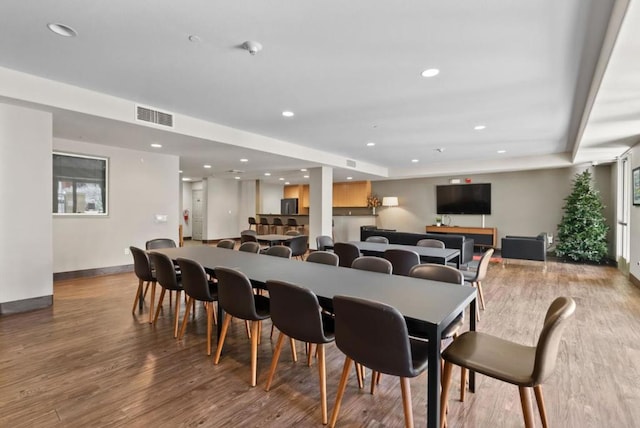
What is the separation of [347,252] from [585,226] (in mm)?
6475

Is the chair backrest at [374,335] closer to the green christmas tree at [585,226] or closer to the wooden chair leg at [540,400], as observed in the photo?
the wooden chair leg at [540,400]

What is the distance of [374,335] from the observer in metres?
1.60

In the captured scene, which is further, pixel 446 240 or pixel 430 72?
pixel 446 240

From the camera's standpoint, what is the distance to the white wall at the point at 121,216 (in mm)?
5559

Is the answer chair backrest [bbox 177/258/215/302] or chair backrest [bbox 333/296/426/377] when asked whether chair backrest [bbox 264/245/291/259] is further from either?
chair backrest [bbox 333/296/426/377]

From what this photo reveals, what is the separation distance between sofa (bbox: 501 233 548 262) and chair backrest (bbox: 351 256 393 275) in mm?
5832

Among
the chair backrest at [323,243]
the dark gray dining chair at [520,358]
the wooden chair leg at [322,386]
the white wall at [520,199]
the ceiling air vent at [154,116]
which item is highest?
the ceiling air vent at [154,116]

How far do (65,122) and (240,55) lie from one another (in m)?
3.05

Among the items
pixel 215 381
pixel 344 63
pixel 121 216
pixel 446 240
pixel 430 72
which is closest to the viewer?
pixel 215 381

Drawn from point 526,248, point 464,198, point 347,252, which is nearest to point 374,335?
point 347,252

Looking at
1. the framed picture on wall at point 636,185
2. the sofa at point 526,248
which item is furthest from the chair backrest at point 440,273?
the sofa at point 526,248

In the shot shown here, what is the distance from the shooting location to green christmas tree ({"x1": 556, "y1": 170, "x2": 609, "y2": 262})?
727 cm

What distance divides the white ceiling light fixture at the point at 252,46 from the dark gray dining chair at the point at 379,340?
230cm

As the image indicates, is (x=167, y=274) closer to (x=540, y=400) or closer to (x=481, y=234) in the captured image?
(x=540, y=400)
